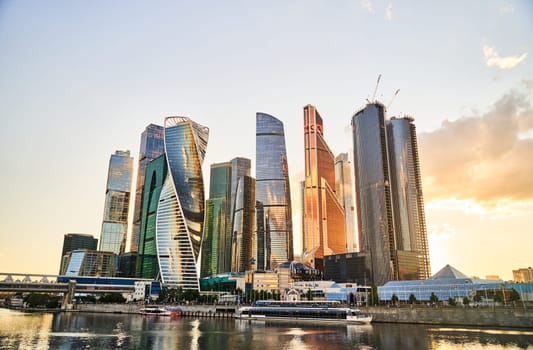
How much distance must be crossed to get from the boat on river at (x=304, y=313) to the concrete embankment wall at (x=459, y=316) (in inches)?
229

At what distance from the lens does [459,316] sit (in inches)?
3986

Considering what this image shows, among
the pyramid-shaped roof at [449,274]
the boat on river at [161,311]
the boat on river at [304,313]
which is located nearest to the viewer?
the boat on river at [304,313]

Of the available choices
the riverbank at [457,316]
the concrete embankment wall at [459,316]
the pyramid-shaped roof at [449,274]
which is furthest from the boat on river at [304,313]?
the pyramid-shaped roof at [449,274]

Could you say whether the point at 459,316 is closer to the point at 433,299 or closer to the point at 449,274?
the point at 433,299

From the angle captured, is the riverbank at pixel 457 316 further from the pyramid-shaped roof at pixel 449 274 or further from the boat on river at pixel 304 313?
the pyramid-shaped roof at pixel 449 274

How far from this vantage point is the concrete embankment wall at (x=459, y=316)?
92625mm

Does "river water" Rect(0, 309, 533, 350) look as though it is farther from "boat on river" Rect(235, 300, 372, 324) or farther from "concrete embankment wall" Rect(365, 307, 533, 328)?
"boat on river" Rect(235, 300, 372, 324)

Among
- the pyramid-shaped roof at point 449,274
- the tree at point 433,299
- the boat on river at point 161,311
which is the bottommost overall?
the boat on river at point 161,311

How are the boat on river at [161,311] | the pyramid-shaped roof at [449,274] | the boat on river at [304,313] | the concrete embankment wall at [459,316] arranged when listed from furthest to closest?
the boat on river at [161,311]
the pyramid-shaped roof at [449,274]
the boat on river at [304,313]
the concrete embankment wall at [459,316]

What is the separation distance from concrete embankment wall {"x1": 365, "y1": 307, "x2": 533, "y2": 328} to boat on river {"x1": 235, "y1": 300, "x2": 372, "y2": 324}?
19.1 ft

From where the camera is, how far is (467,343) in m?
68.1

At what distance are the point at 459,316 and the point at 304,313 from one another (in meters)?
43.3

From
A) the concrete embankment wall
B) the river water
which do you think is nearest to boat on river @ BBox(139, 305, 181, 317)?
the river water

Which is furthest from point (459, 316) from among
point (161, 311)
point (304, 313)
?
point (161, 311)
